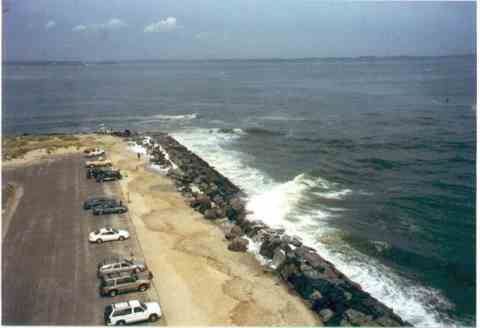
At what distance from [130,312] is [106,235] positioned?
1291 centimetres

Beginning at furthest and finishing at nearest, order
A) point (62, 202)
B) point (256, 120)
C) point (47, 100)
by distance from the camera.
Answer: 1. point (47, 100)
2. point (256, 120)
3. point (62, 202)

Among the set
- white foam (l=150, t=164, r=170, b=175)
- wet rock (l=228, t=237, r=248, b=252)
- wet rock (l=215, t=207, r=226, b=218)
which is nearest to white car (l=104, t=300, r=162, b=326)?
→ wet rock (l=228, t=237, r=248, b=252)

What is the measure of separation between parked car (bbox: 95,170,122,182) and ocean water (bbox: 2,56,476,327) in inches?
583

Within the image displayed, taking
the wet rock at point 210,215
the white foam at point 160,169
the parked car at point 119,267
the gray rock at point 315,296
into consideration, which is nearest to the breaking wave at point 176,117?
the white foam at point 160,169

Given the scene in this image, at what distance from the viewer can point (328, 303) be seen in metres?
31.5

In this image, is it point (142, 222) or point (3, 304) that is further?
point (142, 222)

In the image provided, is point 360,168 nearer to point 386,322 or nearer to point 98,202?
point 98,202

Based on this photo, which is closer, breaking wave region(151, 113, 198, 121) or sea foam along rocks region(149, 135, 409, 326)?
sea foam along rocks region(149, 135, 409, 326)

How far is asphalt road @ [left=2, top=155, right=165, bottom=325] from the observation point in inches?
1168

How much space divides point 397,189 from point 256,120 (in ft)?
191

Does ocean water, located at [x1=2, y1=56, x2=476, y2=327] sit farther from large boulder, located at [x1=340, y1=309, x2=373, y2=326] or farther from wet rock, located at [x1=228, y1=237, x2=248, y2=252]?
wet rock, located at [x1=228, y1=237, x2=248, y2=252]

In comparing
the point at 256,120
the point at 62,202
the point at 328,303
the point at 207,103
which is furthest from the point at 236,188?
the point at 207,103

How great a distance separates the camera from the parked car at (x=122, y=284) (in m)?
31.1

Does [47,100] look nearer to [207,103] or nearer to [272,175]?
[207,103]
